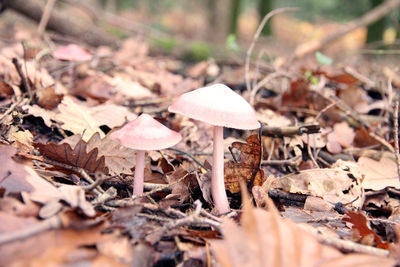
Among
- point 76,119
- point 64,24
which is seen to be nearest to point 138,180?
point 76,119

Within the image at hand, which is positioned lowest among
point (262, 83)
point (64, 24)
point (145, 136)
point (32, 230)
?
point (32, 230)

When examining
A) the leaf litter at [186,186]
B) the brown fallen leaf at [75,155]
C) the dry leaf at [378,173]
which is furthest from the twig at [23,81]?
the dry leaf at [378,173]

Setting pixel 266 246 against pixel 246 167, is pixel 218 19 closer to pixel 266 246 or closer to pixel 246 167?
pixel 246 167

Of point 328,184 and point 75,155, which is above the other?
point 75,155

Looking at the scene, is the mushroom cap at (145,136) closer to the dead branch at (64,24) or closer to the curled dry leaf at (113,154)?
the curled dry leaf at (113,154)

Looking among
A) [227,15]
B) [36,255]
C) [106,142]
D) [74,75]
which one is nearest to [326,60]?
[106,142]

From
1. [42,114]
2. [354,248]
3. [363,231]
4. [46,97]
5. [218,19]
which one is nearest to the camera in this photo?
[354,248]

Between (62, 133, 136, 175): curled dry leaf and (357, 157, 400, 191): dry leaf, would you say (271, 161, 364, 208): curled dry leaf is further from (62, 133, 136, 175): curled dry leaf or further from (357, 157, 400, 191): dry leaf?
(62, 133, 136, 175): curled dry leaf

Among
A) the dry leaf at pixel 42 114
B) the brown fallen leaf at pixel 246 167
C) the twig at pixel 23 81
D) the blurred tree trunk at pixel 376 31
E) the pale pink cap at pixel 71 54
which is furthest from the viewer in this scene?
the blurred tree trunk at pixel 376 31
